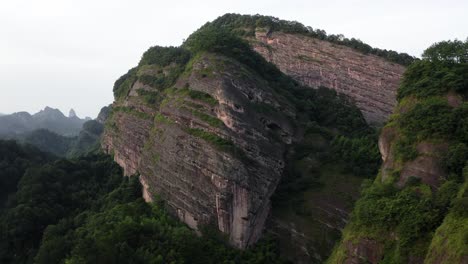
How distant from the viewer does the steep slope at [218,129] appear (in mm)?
31688

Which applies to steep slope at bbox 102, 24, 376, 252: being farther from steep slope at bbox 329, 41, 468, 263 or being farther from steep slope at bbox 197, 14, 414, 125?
steep slope at bbox 329, 41, 468, 263

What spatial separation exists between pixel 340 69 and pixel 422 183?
1320 inches

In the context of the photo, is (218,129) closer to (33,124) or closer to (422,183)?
(422,183)

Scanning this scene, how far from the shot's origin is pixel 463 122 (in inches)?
1005

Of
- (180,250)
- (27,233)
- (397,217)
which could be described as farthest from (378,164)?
(27,233)

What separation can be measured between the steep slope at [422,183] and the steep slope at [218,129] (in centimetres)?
862

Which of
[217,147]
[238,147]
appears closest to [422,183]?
[238,147]

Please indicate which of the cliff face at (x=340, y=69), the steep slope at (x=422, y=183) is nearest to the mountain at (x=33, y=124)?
the cliff face at (x=340, y=69)

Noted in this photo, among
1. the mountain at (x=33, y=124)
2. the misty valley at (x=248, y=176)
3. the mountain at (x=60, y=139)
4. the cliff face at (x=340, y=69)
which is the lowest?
the mountain at (x=33, y=124)

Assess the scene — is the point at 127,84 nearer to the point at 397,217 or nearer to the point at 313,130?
the point at 313,130

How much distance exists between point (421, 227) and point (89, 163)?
3802 centimetres

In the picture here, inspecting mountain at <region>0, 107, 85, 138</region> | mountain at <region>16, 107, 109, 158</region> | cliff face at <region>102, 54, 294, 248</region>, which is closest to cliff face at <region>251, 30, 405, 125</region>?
cliff face at <region>102, 54, 294, 248</region>

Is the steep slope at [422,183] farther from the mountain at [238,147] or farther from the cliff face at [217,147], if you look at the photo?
the cliff face at [217,147]

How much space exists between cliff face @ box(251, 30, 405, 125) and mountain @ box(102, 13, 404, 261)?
7.09 m
